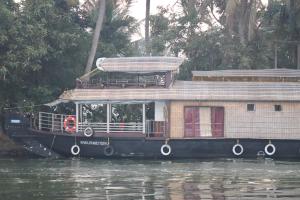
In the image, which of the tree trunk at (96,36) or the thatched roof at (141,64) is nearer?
the thatched roof at (141,64)

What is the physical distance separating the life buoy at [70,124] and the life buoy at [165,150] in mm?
2780

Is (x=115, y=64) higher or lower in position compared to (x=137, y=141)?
higher

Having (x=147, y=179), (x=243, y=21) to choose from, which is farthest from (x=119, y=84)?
(x=243, y=21)

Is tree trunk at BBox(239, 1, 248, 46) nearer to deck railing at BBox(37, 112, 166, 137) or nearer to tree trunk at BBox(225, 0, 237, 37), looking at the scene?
tree trunk at BBox(225, 0, 237, 37)

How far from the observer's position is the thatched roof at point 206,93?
2192 cm

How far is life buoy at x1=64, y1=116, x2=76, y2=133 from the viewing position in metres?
22.2

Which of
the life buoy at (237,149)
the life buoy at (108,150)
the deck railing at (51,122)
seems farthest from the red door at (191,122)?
the deck railing at (51,122)

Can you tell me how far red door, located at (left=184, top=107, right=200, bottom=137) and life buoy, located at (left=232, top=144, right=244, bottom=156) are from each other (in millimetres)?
1195

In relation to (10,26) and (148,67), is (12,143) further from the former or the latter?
(148,67)

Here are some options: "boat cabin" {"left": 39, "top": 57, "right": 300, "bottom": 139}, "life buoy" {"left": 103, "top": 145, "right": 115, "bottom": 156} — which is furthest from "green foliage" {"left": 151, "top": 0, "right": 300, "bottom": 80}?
"life buoy" {"left": 103, "top": 145, "right": 115, "bottom": 156}

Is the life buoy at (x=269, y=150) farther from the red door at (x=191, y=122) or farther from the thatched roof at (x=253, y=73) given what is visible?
the thatched roof at (x=253, y=73)

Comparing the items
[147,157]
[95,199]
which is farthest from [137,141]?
[95,199]

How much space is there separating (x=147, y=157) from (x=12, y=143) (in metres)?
5.12

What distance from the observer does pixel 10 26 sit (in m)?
23.5
